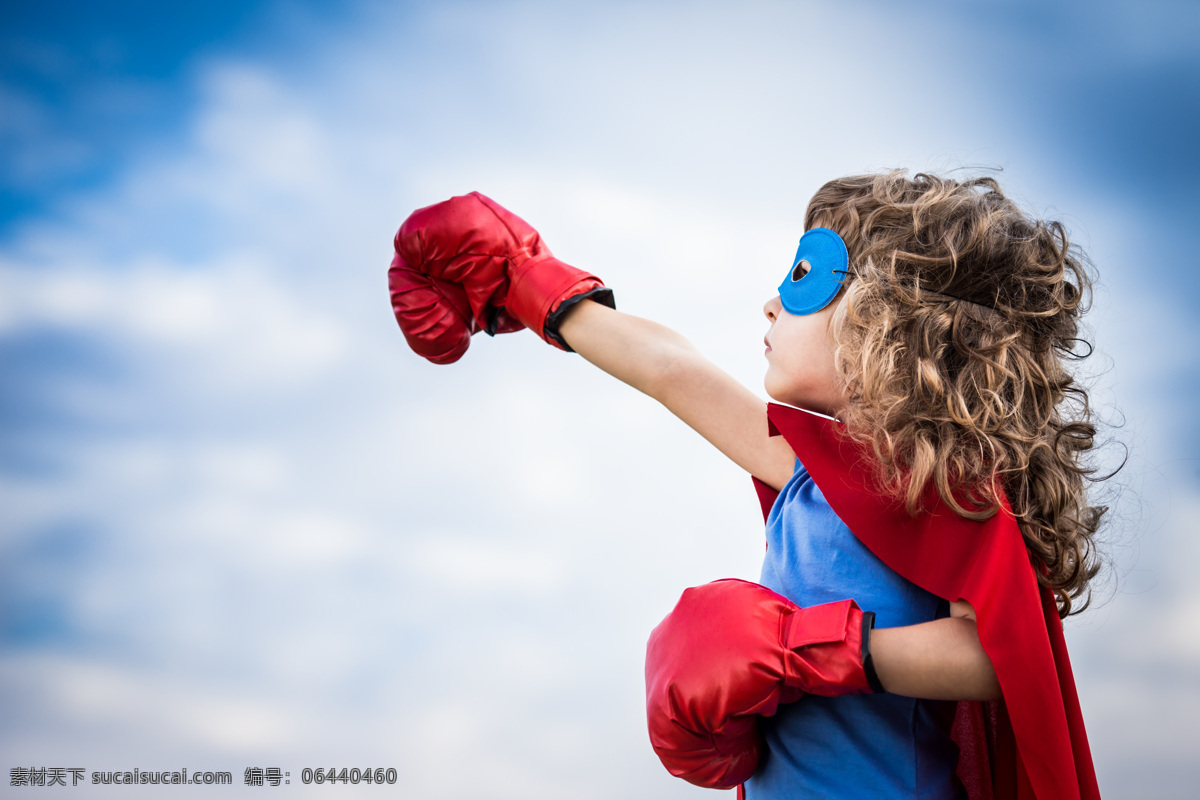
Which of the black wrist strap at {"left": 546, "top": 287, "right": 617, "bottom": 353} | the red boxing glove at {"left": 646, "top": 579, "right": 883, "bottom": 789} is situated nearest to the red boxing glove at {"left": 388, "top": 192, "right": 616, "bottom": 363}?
the black wrist strap at {"left": 546, "top": 287, "right": 617, "bottom": 353}

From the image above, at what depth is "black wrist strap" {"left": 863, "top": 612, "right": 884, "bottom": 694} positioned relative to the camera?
773 mm

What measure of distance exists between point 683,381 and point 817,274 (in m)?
0.26

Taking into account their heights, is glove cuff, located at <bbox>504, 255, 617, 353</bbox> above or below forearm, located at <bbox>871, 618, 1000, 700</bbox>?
above

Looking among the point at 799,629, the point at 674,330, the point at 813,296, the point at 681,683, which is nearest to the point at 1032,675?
the point at 799,629

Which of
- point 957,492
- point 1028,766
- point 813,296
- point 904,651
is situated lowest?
point 1028,766

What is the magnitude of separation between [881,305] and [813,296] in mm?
83

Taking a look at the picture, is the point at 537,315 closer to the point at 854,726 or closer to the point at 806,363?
the point at 806,363

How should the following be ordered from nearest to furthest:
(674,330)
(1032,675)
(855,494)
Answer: (1032,675), (855,494), (674,330)

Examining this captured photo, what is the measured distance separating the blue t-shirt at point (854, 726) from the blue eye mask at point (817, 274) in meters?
0.23

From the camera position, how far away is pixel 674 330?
1205mm

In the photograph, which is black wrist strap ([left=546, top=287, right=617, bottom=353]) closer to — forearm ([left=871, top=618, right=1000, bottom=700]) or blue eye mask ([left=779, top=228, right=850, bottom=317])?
blue eye mask ([left=779, top=228, right=850, bottom=317])

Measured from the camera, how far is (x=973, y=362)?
86 centimetres

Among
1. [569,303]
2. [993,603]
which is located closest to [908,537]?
[993,603]

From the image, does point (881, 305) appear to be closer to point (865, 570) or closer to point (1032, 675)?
point (865, 570)
